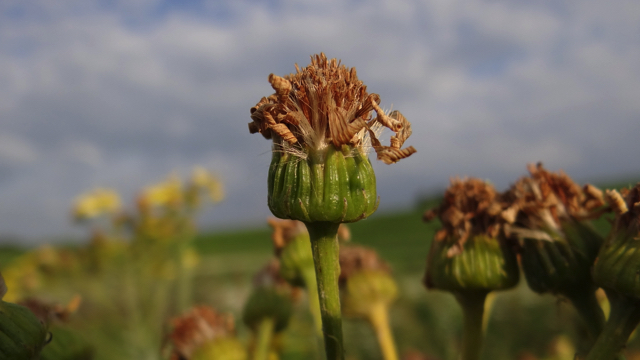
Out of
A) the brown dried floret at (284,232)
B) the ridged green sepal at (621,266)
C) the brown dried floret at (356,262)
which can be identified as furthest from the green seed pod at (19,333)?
the brown dried floret at (356,262)

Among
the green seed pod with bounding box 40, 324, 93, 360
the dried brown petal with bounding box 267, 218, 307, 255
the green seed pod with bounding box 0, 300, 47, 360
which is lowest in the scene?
the green seed pod with bounding box 40, 324, 93, 360

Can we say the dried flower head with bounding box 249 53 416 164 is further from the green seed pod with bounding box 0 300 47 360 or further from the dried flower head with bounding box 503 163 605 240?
the green seed pod with bounding box 0 300 47 360

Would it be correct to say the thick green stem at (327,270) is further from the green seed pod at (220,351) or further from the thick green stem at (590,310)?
the green seed pod at (220,351)

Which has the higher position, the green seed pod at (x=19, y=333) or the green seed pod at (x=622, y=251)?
the green seed pod at (x=622, y=251)

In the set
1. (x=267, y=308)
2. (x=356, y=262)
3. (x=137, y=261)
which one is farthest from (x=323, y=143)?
(x=137, y=261)

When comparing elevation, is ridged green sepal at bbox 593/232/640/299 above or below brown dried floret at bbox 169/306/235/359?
above

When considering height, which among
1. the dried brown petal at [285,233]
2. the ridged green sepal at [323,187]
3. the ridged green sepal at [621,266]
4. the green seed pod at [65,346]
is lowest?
the green seed pod at [65,346]

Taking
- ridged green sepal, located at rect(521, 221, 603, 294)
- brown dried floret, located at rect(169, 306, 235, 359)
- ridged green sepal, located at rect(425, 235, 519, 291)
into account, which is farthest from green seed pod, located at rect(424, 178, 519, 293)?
brown dried floret, located at rect(169, 306, 235, 359)

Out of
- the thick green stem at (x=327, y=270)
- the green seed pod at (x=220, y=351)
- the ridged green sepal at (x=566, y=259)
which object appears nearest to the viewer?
the thick green stem at (x=327, y=270)
